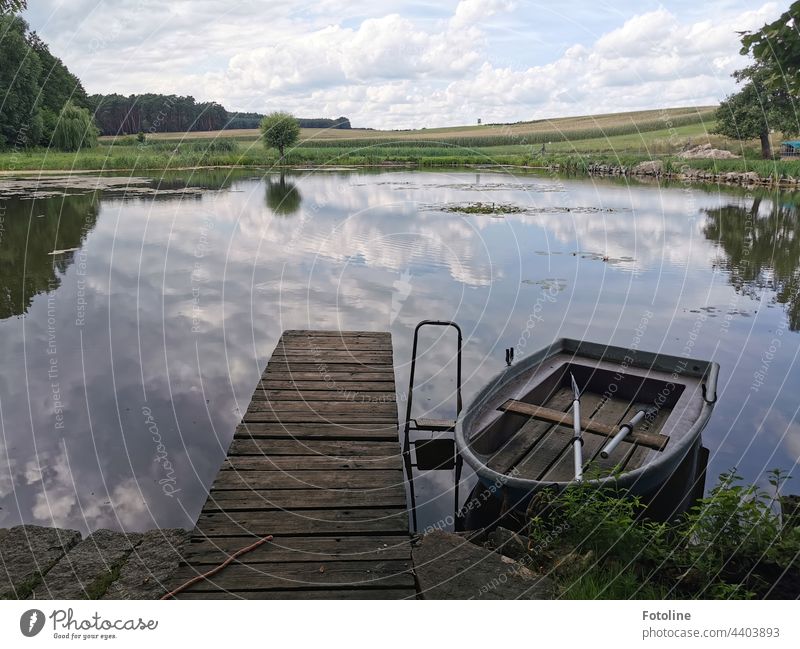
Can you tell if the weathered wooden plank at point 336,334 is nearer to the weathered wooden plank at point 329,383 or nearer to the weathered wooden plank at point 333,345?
the weathered wooden plank at point 333,345

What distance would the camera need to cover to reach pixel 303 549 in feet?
14.0

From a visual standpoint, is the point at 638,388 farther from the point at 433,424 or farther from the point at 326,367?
the point at 326,367

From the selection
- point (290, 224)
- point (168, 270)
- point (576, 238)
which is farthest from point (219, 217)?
point (576, 238)

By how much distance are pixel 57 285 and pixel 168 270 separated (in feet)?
7.85

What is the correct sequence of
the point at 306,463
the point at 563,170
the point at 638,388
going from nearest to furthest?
the point at 306,463
the point at 638,388
the point at 563,170

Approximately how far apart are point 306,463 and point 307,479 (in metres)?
0.30

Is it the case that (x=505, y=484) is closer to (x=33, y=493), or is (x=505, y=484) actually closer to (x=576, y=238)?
(x=33, y=493)

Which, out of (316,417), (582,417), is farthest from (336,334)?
(582,417)

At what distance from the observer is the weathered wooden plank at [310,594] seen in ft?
12.3

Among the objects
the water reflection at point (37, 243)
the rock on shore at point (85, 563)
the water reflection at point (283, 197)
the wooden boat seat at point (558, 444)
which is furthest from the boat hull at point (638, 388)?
the water reflection at point (283, 197)

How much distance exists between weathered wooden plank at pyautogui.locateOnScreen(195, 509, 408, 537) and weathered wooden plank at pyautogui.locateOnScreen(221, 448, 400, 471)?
0.75m

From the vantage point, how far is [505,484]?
16.3ft

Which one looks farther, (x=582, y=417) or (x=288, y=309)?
(x=288, y=309)

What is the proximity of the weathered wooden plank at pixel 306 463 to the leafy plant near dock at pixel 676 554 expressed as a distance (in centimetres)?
167
